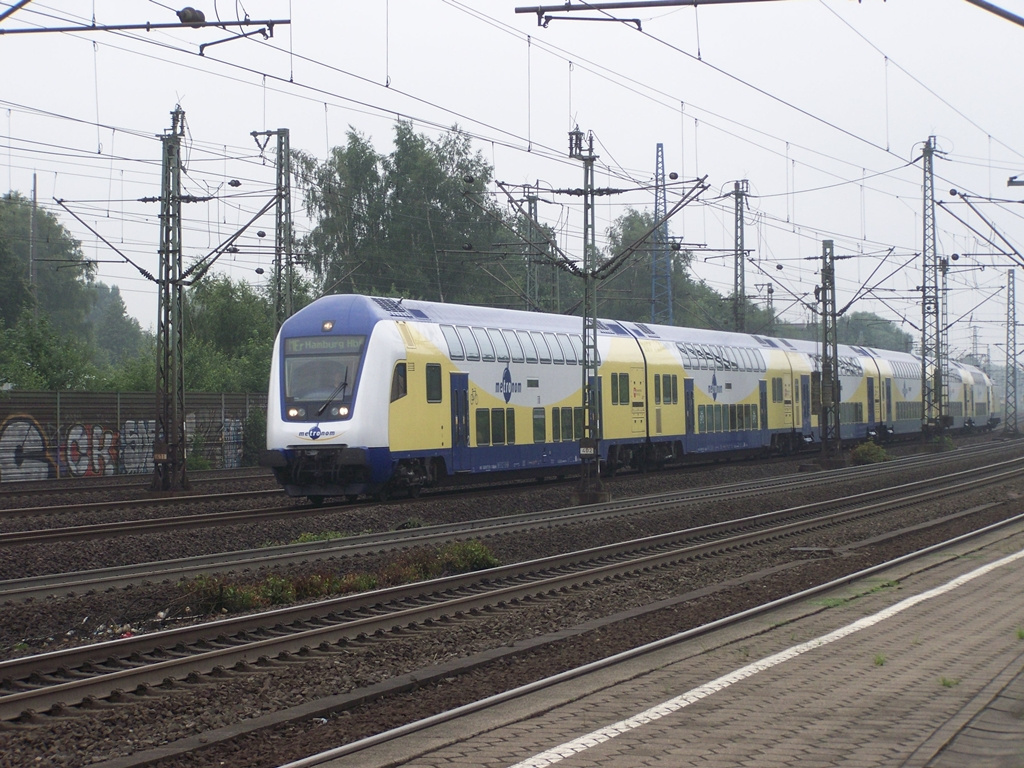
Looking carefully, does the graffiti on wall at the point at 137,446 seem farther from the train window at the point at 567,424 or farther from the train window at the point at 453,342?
the train window at the point at 453,342

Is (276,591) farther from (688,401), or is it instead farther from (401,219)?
(401,219)

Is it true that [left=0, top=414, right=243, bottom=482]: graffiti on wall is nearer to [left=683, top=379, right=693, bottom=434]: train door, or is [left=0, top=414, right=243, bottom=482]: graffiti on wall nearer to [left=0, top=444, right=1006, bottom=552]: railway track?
[left=0, top=444, right=1006, bottom=552]: railway track

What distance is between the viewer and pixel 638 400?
31.3 meters

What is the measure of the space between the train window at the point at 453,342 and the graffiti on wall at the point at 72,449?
434 inches

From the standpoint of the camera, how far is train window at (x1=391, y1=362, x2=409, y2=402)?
22250mm

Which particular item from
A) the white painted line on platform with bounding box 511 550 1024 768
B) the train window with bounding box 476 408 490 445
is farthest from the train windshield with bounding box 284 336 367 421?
the white painted line on platform with bounding box 511 550 1024 768

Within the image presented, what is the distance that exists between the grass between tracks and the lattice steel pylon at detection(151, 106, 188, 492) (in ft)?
43.2

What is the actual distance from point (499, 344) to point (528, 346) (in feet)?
4.55

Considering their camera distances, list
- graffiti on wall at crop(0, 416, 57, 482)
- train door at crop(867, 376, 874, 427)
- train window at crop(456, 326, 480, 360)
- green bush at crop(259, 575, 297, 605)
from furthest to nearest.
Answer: train door at crop(867, 376, 874, 427)
graffiti on wall at crop(0, 416, 57, 482)
train window at crop(456, 326, 480, 360)
green bush at crop(259, 575, 297, 605)

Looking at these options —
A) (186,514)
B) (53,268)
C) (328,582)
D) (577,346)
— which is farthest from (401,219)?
(328,582)

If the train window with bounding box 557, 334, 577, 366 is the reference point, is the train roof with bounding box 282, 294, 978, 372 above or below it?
above

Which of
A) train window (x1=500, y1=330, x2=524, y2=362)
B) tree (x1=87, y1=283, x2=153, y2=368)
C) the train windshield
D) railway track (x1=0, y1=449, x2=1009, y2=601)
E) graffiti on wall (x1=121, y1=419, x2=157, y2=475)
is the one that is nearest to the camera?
railway track (x1=0, y1=449, x2=1009, y2=601)

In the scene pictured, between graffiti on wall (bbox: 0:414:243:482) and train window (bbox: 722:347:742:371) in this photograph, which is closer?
graffiti on wall (bbox: 0:414:243:482)

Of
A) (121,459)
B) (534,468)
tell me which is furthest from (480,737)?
(121,459)
